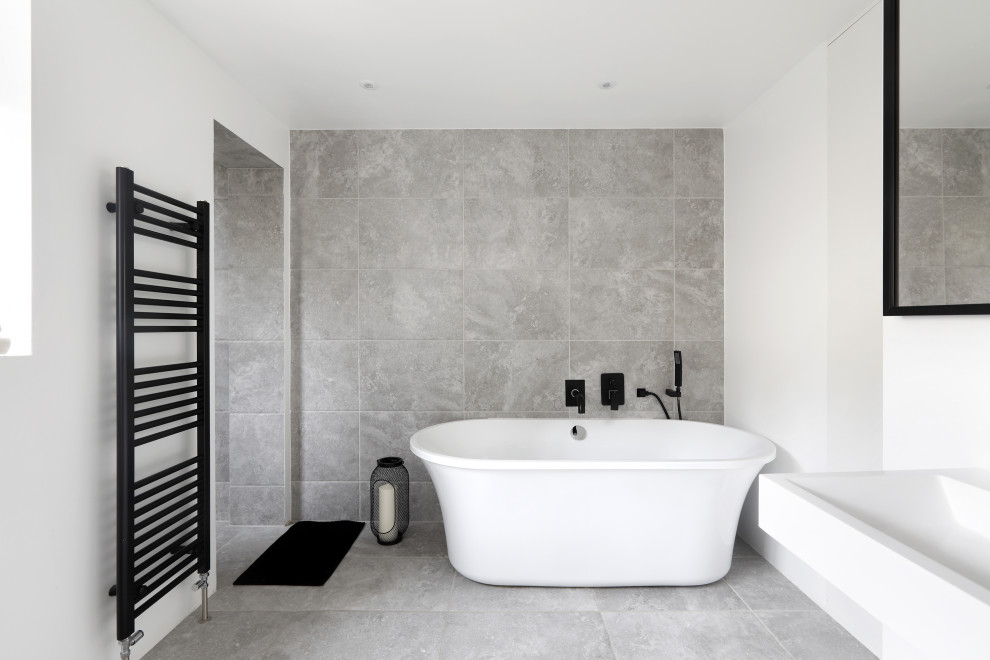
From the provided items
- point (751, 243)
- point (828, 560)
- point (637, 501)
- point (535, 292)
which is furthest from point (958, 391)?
point (535, 292)

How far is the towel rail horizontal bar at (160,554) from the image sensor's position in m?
1.87

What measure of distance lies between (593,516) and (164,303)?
2038mm

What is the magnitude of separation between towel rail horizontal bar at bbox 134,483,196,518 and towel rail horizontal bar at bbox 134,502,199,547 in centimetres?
7

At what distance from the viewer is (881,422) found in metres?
2.03

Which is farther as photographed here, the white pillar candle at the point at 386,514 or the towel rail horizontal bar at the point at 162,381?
the white pillar candle at the point at 386,514

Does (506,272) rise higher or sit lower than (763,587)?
higher

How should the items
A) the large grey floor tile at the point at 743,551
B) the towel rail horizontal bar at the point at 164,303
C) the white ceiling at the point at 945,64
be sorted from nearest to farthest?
the white ceiling at the point at 945,64 < the towel rail horizontal bar at the point at 164,303 < the large grey floor tile at the point at 743,551

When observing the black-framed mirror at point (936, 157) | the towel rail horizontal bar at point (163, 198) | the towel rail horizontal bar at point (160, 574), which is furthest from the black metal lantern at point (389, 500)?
the black-framed mirror at point (936, 157)

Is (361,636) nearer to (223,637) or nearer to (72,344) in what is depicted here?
(223,637)

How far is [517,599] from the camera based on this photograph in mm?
2459

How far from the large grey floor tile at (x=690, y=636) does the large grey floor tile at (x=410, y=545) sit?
110 cm

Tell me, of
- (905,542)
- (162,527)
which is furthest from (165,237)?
(905,542)

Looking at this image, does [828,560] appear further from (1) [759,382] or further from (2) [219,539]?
(2) [219,539]

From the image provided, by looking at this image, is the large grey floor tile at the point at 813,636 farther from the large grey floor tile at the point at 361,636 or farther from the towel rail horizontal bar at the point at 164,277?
the towel rail horizontal bar at the point at 164,277
